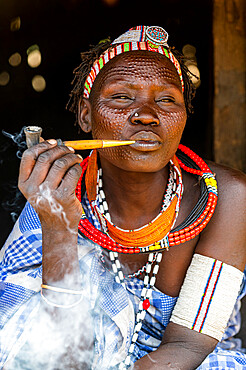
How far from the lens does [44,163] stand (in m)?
1.62

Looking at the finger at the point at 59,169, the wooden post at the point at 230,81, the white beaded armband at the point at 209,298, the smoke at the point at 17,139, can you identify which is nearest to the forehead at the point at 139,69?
the finger at the point at 59,169

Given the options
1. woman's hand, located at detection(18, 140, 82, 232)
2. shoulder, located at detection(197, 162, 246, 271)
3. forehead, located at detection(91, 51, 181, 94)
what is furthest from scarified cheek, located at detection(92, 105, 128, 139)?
shoulder, located at detection(197, 162, 246, 271)

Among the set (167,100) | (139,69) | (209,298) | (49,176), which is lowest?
(209,298)

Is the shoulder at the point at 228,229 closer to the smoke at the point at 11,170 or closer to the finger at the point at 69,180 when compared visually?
the finger at the point at 69,180

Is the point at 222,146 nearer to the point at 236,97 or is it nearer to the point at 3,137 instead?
the point at 236,97

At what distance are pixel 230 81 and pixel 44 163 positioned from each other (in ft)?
7.53

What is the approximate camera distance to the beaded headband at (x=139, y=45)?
2248 millimetres

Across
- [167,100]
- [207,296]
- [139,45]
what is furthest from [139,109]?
[207,296]

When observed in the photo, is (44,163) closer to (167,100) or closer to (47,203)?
(47,203)

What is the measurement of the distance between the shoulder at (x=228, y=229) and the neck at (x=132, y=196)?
0.89 feet

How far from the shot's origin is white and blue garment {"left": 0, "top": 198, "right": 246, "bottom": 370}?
210 centimetres

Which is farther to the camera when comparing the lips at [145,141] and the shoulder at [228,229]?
the shoulder at [228,229]

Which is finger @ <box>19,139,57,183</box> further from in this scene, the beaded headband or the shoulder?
the shoulder

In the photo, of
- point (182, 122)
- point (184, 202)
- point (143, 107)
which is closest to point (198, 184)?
point (184, 202)
